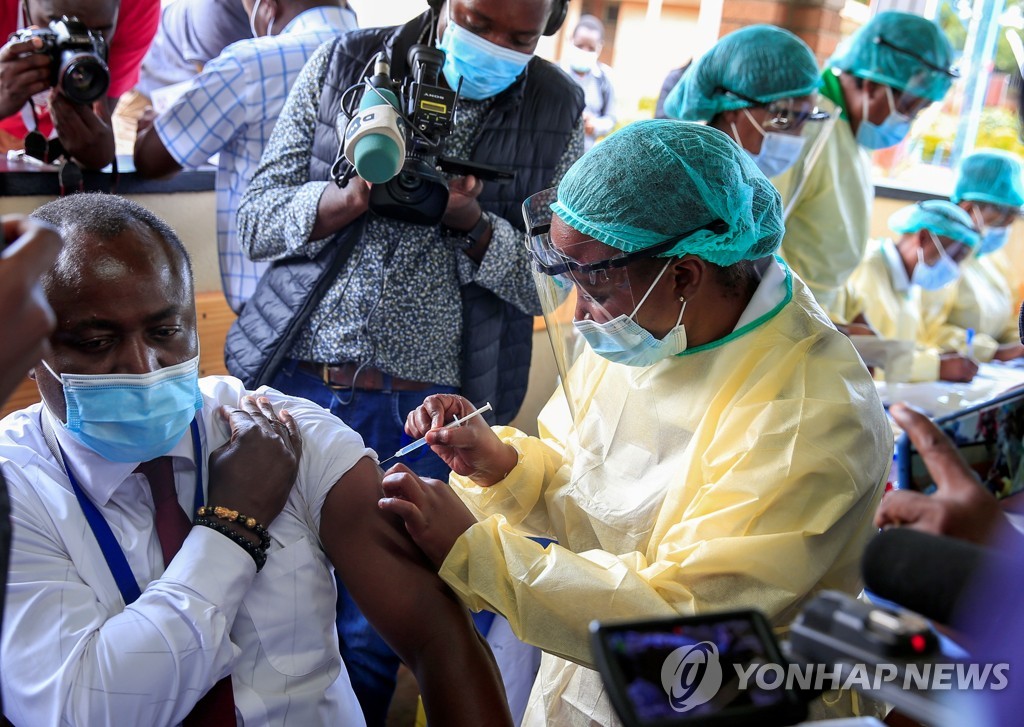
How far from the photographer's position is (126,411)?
1.28 m

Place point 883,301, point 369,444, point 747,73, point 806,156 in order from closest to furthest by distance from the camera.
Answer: point 369,444, point 747,73, point 806,156, point 883,301

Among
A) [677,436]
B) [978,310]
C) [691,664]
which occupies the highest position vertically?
[691,664]

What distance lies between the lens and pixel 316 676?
135 centimetres

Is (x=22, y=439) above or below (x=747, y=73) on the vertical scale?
below

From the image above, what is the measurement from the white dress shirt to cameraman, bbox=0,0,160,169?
1.15 m

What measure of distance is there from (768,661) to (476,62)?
1472mm

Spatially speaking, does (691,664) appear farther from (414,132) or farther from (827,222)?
(827,222)

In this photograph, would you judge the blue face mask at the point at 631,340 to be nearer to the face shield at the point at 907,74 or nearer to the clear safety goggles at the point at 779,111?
the clear safety goggles at the point at 779,111

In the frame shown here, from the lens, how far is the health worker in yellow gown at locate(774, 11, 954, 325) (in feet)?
9.87

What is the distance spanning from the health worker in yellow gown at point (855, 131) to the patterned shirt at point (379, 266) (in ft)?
4.34

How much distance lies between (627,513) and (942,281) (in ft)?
8.73

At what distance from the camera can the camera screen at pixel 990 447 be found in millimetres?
862

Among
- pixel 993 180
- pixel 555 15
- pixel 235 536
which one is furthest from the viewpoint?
pixel 993 180

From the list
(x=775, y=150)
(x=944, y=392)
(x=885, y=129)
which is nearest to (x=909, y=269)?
(x=885, y=129)
